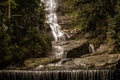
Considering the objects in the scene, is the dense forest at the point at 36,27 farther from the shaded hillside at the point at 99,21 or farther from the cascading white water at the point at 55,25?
the cascading white water at the point at 55,25

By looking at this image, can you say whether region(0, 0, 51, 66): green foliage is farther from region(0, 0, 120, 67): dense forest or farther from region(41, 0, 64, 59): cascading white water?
region(41, 0, 64, 59): cascading white water

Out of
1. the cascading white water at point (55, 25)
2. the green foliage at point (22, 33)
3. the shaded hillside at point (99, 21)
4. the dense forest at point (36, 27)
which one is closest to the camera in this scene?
the green foliage at point (22, 33)

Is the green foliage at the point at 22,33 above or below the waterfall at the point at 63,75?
above

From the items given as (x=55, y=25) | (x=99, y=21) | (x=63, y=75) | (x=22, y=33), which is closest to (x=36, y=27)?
(x=22, y=33)

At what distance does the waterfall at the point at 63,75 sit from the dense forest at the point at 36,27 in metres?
3.33

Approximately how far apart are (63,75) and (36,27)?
30.6 ft

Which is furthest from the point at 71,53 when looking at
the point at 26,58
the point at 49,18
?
the point at 49,18

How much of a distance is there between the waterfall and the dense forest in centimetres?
333

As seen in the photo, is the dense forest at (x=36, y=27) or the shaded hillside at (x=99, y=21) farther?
the shaded hillside at (x=99, y=21)

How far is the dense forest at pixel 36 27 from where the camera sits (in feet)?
72.2

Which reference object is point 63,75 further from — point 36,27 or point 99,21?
point 99,21

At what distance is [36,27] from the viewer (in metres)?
25.4

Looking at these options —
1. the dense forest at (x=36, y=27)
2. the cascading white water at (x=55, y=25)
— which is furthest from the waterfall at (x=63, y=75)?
the cascading white water at (x=55, y=25)

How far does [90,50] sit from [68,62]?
512 cm
